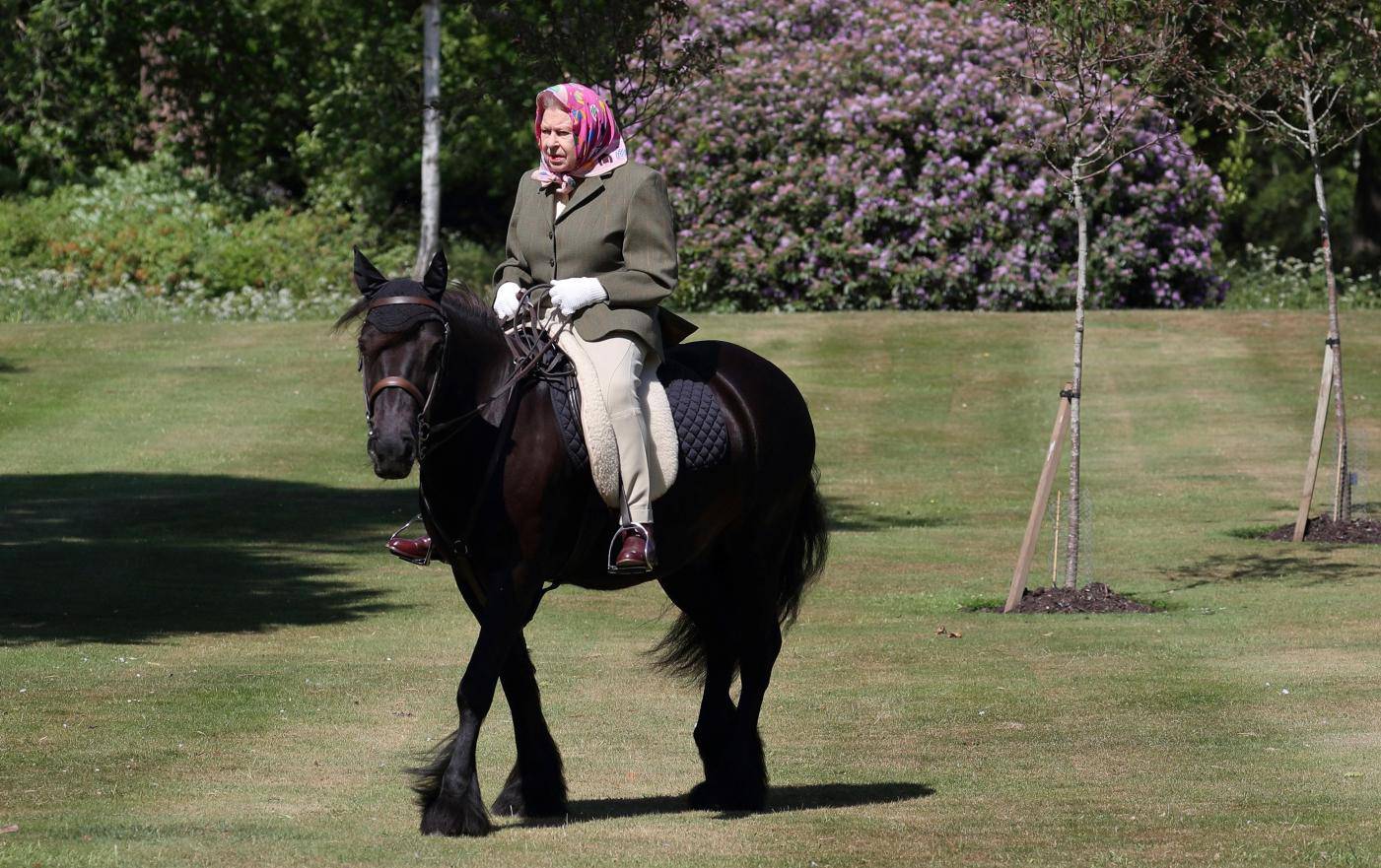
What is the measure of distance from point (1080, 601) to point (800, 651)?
2.85 meters

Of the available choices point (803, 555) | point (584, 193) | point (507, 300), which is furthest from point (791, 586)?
point (584, 193)

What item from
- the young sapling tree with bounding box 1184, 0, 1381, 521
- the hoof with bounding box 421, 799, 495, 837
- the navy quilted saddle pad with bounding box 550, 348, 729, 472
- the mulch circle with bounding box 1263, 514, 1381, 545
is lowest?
the mulch circle with bounding box 1263, 514, 1381, 545

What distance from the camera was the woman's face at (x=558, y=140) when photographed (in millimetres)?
8117

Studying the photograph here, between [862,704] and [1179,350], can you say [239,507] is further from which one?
[1179,350]

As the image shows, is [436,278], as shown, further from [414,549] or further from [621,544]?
[621,544]

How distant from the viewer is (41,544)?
17156 mm

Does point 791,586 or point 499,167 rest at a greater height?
point 499,167

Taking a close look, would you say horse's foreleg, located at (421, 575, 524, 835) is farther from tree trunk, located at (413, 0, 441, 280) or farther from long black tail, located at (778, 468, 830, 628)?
tree trunk, located at (413, 0, 441, 280)

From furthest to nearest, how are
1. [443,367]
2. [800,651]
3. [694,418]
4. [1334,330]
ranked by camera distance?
[1334,330] < [800,651] < [694,418] < [443,367]

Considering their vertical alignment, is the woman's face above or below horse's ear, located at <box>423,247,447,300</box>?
above

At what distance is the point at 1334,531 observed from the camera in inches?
731

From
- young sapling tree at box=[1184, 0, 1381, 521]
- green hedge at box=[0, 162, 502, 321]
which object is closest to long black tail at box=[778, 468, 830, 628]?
young sapling tree at box=[1184, 0, 1381, 521]

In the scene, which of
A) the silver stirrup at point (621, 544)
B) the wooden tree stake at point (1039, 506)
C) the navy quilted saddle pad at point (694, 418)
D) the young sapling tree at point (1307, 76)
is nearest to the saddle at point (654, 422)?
the navy quilted saddle pad at point (694, 418)

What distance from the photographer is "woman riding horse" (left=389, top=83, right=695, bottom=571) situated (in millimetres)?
7941
